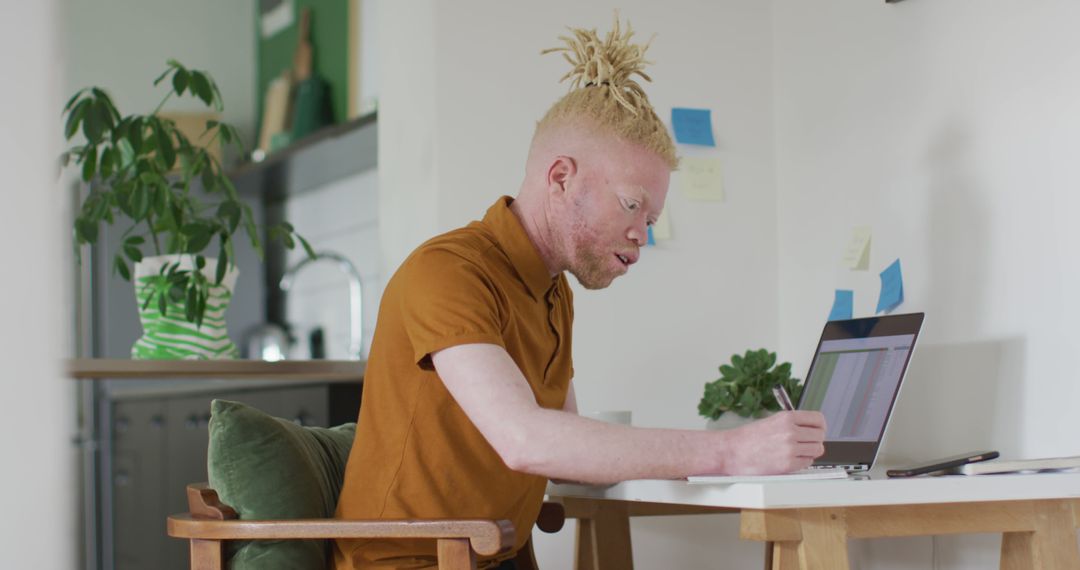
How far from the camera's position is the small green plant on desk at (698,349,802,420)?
7.61 ft

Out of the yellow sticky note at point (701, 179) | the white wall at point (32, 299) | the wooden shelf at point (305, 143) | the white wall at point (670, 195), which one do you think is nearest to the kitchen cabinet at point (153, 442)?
the white wall at point (670, 195)

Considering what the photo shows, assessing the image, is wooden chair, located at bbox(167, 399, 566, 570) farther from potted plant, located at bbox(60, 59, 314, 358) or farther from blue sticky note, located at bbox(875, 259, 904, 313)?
blue sticky note, located at bbox(875, 259, 904, 313)

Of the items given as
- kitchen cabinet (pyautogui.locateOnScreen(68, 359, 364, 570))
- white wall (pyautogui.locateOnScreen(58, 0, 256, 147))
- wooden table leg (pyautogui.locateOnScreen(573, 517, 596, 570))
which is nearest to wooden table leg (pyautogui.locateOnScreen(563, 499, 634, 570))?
wooden table leg (pyautogui.locateOnScreen(573, 517, 596, 570))

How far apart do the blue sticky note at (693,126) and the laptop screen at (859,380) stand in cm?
71

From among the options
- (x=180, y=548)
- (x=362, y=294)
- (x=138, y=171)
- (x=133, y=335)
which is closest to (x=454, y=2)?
(x=138, y=171)

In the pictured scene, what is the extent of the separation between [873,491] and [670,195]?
4.50 ft

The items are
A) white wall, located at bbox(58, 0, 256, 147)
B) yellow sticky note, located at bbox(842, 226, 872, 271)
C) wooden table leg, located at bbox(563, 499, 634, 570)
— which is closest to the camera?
wooden table leg, located at bbox(563, 499, 634, 570)

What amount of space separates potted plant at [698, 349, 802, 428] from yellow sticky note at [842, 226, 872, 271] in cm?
32

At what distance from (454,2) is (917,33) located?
3.21 feet

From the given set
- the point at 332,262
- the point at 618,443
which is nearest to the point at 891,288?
the point at 618,443

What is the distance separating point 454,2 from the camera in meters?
2.64

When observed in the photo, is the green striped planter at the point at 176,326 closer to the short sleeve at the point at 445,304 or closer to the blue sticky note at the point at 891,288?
the short sleeve at the point at 445,304

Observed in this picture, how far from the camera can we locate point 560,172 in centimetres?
179

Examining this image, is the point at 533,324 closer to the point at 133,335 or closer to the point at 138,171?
the point at 138,171
